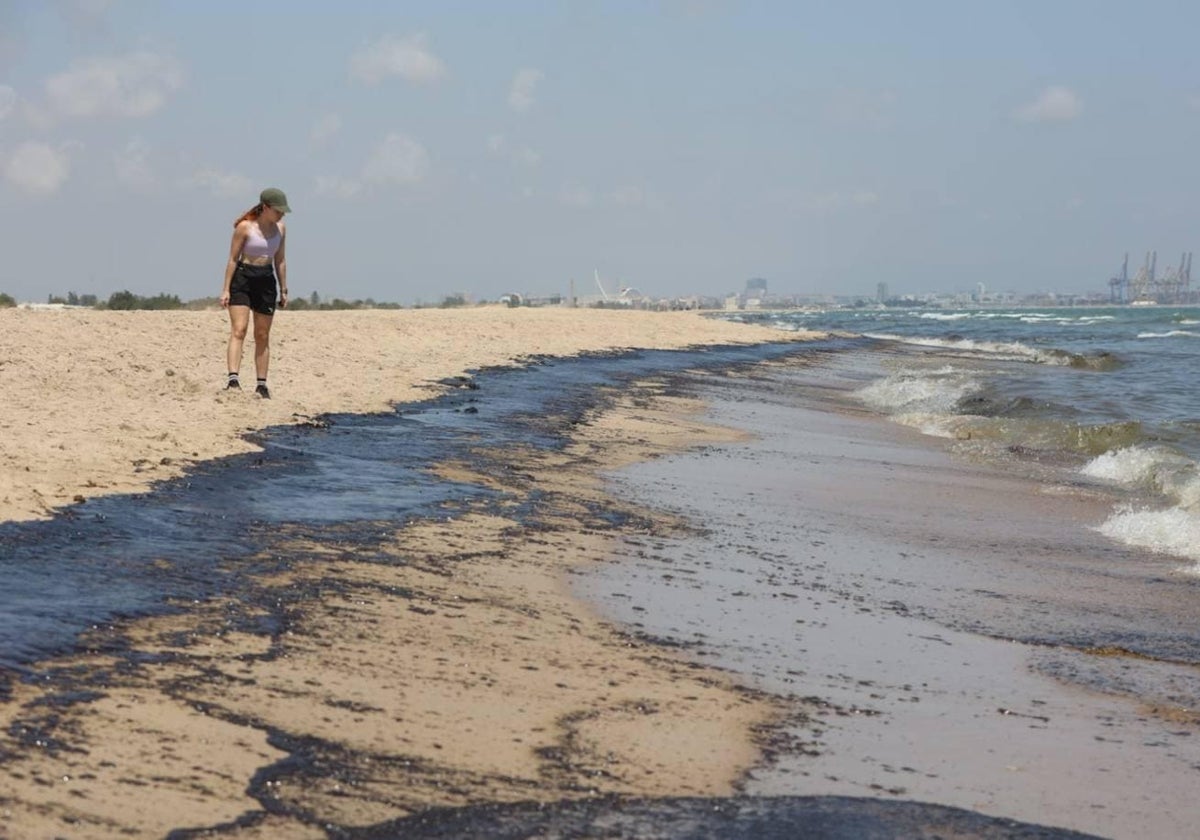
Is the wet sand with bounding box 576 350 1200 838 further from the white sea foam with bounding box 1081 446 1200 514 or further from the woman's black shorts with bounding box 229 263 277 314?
the woman's black shorts with bounding box 229 263 277 314

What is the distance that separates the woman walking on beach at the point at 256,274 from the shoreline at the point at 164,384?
38cm

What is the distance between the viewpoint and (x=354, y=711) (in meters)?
3.62

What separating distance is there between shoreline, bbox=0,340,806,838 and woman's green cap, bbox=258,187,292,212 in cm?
601

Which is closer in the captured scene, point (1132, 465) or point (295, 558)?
point (295, 558)

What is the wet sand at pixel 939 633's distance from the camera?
140 inches

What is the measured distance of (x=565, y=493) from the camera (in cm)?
807

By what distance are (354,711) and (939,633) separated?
99.1 inches

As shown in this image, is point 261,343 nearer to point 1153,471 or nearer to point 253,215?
point 253,215

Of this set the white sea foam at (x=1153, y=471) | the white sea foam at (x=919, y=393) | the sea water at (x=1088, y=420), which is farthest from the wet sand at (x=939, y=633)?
the white sea foam at (x=919, y=393)

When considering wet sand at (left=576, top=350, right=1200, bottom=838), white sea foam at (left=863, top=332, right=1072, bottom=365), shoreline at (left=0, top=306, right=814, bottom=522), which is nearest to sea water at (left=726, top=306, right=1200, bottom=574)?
white sea foam at (left=863, top=332, right=1072, bottom=365)

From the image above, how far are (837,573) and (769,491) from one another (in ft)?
8.80

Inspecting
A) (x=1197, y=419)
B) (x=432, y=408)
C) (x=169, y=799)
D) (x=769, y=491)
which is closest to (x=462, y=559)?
(x=169, y=799)

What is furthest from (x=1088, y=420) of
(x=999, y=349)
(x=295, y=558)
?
(x=999, y=349)

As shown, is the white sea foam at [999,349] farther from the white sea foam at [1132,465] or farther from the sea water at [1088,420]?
the white sea foam at [1132,465]
